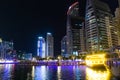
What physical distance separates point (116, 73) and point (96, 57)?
7354 centimetres

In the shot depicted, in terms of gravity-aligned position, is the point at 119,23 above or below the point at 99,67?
above

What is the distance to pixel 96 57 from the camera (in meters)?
144

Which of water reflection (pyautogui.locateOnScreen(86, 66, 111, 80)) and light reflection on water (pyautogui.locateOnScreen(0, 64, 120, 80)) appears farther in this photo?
light reflection on water (pyautogui.locateOnScreen(0, 64, 120, 80))

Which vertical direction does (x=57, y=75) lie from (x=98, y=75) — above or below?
below

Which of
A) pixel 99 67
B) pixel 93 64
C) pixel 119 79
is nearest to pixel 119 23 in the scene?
pixel 119 79

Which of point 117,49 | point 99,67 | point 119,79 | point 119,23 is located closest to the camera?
point 119,79

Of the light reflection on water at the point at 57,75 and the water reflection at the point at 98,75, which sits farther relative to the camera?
the light reflection on water at the point at 57,75

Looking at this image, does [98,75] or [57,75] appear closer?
[98,75]

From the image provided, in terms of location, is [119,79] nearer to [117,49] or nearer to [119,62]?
[119,62]

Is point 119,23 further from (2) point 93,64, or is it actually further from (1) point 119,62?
(2) point 93,64

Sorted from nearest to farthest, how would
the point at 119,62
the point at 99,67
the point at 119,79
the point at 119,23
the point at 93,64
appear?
the point at 119,79
the point at 119,62
the point at 119,23
the point at 99,67
the point at 93,64

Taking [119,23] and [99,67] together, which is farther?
[99,67]

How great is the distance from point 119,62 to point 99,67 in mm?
71683

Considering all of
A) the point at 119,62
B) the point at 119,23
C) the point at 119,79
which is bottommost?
the point at 119,79
